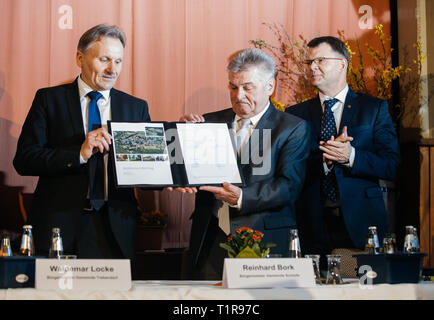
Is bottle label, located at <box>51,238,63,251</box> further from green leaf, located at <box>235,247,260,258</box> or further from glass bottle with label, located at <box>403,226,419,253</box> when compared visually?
glass bottle with label, located at <box>403,226,419,253</box>

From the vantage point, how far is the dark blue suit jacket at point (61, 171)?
9.30ft

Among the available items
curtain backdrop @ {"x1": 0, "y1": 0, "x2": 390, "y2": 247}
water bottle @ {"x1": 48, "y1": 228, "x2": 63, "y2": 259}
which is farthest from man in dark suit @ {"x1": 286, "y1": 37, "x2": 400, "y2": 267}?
water bottle @ {"x1": 48, "y1": 228, "x2": 63, "y2": 259}

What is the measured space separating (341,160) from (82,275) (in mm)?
1612

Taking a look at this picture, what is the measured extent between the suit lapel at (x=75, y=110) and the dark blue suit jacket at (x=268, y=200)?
67 cm

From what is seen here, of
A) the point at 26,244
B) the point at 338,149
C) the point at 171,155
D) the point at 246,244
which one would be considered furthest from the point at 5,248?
the point at 338,149

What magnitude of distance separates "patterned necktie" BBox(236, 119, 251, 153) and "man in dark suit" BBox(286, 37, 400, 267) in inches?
15.7

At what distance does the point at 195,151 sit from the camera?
9.16 feet

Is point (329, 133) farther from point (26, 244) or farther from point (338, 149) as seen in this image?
point (26, 244)

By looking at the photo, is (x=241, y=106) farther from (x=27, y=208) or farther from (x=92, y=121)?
(x=27, y=208)

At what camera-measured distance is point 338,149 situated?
2.99m

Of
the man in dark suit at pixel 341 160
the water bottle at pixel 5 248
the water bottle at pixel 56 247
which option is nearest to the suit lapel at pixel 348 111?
the man in dark suit at pixel 341 160

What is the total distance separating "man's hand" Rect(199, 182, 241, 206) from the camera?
270 centimetres

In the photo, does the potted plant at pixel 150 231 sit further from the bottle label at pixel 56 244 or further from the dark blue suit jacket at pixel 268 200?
the bottle label at pixel 56 244
